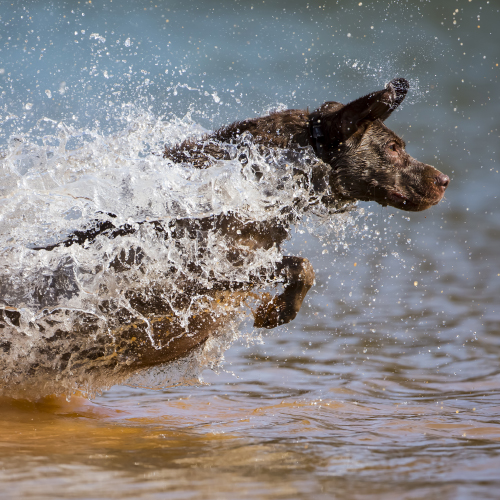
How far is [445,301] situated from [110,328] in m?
4.70

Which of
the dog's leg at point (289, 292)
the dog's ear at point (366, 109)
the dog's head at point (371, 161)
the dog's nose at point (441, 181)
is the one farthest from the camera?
the dog's nose at point (441, 181)

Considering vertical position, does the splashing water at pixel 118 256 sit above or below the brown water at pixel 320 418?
above

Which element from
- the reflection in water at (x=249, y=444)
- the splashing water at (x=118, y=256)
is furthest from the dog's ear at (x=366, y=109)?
the reflection in water at (x=249, y=444)

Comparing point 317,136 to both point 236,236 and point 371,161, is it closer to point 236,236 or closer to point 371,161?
point 371,161

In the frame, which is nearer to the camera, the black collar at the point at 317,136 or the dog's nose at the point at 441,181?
the black collar at the point at 317,136

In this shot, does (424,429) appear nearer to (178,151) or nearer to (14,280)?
(178,151)

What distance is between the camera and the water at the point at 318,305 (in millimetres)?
2545

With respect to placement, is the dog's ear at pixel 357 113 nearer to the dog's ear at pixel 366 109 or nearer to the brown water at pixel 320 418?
the dog's ear at pixel 366 109

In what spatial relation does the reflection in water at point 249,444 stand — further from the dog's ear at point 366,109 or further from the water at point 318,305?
the dog's ear at point 366,109

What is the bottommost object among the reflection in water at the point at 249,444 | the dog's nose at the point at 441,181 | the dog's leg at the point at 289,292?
the reflection in water at the point at 249,444

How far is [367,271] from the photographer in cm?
816

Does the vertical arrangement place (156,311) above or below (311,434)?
above

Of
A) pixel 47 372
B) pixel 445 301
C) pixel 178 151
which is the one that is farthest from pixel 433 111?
pixel 47 372

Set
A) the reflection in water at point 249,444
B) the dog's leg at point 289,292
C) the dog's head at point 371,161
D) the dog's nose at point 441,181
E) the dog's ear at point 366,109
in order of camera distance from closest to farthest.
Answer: the reflection in water at point 249,444, the dog's ear at point 366,109, the dog's leg at point 289,292, the dog's head at point 371,161, the dog's nose at point 441,181
